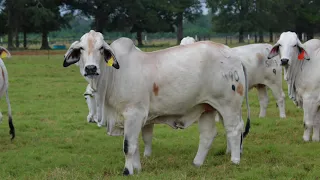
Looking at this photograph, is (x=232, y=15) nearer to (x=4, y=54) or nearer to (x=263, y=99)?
(x=263, y=99)

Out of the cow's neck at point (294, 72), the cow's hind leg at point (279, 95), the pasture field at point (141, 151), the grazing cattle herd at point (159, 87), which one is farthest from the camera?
the cow's hind leg at point (279, 95)

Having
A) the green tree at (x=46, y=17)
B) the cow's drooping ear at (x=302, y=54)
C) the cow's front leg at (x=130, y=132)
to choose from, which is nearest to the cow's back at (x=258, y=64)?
the cow's drooping ear at (x=302, y=54)

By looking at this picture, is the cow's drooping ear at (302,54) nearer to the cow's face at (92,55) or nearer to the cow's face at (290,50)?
the cow's face at (290,50)

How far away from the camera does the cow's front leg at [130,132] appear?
728 centimetres

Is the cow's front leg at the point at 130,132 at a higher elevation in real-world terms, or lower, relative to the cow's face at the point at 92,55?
lower

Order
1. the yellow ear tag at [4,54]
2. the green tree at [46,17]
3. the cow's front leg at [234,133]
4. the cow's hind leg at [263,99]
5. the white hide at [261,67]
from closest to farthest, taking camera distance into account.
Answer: the cow's front leg at [234,133]
the yellow ear tag at [4,54]
the white hide at [261,67]
the cow's hind leg at [263,99]
the green tree at [46,17]

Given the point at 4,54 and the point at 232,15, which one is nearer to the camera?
the point at 4,54

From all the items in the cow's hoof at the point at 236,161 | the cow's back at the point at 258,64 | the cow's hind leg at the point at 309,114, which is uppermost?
the cow's back at the point at 258,64

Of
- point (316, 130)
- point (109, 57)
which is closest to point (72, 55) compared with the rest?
point (109, 57)

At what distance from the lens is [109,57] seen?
7160 mm

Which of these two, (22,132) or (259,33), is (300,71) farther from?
(259,33)

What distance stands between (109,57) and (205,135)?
6.10 ft

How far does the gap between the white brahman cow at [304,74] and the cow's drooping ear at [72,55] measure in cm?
381

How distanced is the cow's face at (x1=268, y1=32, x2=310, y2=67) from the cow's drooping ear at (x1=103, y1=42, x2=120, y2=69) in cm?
352
